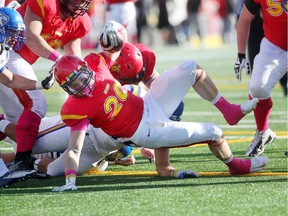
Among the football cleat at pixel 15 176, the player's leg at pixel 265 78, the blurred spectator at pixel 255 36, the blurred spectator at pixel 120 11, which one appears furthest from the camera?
the blurred spectator at pixel 120 11

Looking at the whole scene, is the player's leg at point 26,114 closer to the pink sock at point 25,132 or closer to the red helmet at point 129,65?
the pink sock at point 25,132

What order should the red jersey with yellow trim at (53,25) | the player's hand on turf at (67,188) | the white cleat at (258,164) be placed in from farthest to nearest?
the red jersey with yellow trim at (53,25) → the white cleat at (258,164) → the player's hand on turf at (67,188)

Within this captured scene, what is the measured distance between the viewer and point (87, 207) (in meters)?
4.93

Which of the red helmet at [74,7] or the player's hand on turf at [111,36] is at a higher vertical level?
the red helmet at [74,7]

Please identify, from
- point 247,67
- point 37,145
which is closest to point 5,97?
point 37,145

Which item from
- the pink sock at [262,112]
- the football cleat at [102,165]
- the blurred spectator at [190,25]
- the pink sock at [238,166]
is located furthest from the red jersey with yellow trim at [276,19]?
the blurred spectator at [190,25]

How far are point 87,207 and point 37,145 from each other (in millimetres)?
1381

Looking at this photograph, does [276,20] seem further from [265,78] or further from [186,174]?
[186,174]

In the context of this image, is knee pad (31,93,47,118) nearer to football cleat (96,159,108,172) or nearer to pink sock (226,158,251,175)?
football cleat (96,159,108,172)

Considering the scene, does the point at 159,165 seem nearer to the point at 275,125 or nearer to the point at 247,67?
the point at 247,67

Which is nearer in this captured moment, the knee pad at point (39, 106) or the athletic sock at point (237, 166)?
the athletic sock at point (237, 166)

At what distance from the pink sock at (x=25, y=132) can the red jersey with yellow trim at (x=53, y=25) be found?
649 mm

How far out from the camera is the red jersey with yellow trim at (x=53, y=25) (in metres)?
6.33

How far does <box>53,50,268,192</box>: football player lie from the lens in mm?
5520
